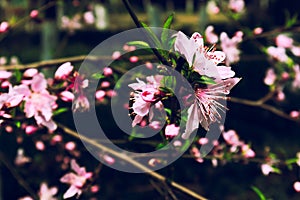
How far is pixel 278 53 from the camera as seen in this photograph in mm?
2855

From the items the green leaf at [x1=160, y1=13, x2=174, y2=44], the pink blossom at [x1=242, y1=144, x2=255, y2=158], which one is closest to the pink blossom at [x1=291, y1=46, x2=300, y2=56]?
the pink blossom at [x1=242, y1=144, x2=255, y2=158]

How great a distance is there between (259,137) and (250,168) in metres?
1.20

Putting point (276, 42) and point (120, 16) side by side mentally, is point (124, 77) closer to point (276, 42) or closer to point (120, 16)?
point (276, 42)

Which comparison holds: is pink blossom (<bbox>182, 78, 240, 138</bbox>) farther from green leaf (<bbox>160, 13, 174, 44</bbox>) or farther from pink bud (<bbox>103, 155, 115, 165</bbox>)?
pink bud (<bbox>103, 155, 115, 165</bbox>)

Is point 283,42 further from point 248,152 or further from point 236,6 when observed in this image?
point 248,152

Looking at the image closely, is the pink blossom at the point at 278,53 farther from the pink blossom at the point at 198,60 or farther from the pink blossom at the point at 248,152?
the pink blossom at the point at 198,60

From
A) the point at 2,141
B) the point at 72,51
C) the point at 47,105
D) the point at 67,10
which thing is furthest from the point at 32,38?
the point at 47,105

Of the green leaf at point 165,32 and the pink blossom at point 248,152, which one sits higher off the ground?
the green leaf at point 165,32

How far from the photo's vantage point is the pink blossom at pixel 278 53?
9.23ft

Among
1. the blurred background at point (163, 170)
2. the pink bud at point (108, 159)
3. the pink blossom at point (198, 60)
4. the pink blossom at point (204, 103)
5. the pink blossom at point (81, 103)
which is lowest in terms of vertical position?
the blurred background at point (163, 170)

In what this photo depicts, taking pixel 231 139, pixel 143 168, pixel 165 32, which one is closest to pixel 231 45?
pixel 231 139

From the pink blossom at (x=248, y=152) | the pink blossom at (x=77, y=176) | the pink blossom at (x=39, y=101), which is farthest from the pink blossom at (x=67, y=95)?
the pink blossom at (x=248, y=152)

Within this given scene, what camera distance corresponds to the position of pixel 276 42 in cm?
320

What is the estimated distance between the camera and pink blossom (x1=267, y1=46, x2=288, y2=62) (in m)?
2.81
